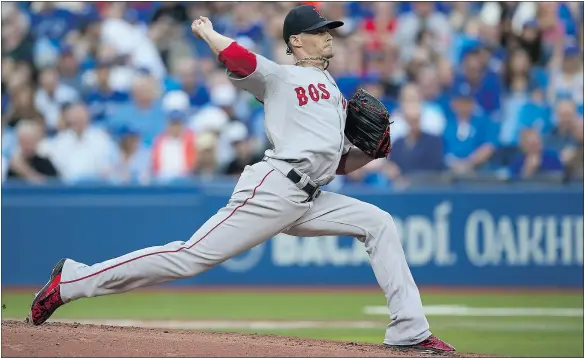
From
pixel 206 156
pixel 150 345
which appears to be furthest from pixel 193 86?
pixel 150 345

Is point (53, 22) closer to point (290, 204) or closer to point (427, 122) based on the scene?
point (427, 122)

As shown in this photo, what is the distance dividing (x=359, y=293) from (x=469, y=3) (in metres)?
5.24

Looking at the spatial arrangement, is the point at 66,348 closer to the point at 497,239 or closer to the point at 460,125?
the point at 497,239

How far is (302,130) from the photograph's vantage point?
231 inches

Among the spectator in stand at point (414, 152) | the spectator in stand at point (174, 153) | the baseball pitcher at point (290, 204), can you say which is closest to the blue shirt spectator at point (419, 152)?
the spectator in stand at point (414, 152)

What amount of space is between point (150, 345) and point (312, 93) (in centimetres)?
170

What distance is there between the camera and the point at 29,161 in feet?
41.4

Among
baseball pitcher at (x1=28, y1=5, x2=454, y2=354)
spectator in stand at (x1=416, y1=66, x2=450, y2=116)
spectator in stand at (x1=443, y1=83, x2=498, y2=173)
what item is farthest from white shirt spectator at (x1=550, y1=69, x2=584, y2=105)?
baseball pitcher at (x1=28, y1=5, x2=454, y2=354)

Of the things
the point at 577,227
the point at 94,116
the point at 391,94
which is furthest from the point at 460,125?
the point at 94,116

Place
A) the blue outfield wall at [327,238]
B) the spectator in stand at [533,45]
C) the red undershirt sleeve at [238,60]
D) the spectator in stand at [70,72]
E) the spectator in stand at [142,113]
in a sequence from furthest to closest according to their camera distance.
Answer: the spectator in stand at [70,72]
the spectator in stand at [533,45]
the spectator in stand at [142,113]
the blue outfield wall at [327,238]
the red undershirt sleeve at [238,60]

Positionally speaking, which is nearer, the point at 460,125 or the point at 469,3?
the point at 460,125

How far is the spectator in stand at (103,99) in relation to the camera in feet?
45.4

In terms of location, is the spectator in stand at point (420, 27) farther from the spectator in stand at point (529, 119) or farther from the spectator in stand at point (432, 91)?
the spectator in stand at point (529, 119)

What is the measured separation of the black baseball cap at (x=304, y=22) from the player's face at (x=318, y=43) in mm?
48
